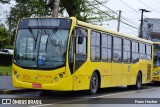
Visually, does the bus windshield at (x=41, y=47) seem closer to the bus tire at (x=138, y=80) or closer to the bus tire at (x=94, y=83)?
the bus tire at (x=94, y=83)

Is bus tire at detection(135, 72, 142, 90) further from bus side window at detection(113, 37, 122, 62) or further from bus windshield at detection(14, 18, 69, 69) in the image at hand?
bus windshield at detection(14, 18, 69, 69)

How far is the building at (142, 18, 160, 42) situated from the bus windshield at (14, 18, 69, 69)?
228ft

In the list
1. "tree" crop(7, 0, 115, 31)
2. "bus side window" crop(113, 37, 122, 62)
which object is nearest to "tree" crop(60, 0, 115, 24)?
"tree" crop(7, 0, 115, 31)

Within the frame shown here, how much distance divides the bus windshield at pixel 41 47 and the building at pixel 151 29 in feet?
228

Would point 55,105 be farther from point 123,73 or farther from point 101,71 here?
point 123,73

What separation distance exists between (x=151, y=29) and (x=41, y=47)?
75905 millimetres

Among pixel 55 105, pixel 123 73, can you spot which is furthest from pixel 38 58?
pixel 123 73

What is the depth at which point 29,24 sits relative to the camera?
16.9 metres

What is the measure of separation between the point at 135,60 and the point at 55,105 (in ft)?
36.8

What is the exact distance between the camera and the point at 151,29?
3548 inches

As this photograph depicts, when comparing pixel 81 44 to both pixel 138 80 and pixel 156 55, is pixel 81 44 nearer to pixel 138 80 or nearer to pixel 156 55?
pixel 138 80

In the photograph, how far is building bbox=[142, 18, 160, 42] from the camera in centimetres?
8650

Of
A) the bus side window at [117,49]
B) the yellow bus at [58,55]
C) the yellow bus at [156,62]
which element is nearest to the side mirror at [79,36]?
the yellow bus at [58,55]

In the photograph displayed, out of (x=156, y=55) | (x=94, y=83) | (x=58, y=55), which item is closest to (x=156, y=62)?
(x=156, y=55)
